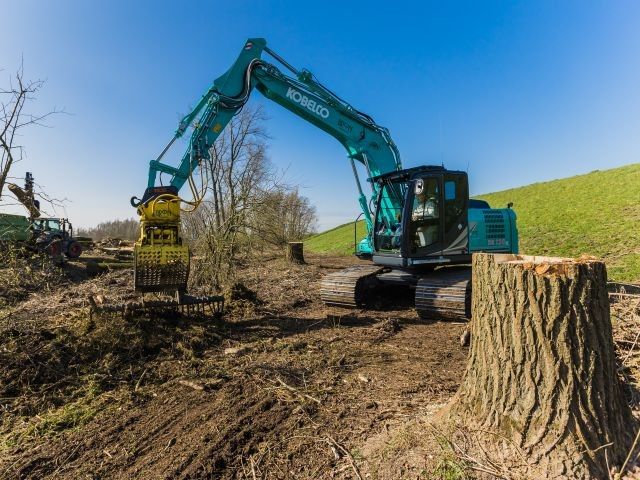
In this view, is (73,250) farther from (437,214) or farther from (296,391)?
(296,391)

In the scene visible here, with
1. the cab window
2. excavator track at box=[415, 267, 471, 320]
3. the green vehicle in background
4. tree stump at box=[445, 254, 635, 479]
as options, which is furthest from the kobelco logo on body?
the green vehicle in background

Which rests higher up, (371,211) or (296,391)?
(371,211)

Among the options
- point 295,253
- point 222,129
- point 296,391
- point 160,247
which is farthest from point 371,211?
point 295,253

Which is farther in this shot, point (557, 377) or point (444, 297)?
point (444, 297)

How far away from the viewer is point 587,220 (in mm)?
18156

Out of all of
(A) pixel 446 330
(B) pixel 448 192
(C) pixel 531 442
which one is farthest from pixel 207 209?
(C) pixel 531 442

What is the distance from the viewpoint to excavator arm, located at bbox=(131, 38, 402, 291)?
541 cm

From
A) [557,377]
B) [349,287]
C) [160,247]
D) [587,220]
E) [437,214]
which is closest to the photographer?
[557,377]

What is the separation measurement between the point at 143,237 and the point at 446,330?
4.55 meters

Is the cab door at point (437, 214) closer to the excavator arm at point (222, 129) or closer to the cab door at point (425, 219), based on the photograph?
the cab door at point (425, 219)

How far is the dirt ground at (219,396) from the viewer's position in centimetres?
253

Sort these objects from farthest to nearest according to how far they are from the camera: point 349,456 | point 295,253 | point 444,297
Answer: point 295,253
point 444,297
point 349,456

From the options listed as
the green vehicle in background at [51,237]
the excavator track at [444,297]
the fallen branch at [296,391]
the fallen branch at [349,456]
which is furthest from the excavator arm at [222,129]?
the green vehicle in background at [51,237]

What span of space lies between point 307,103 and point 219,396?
6446mm
